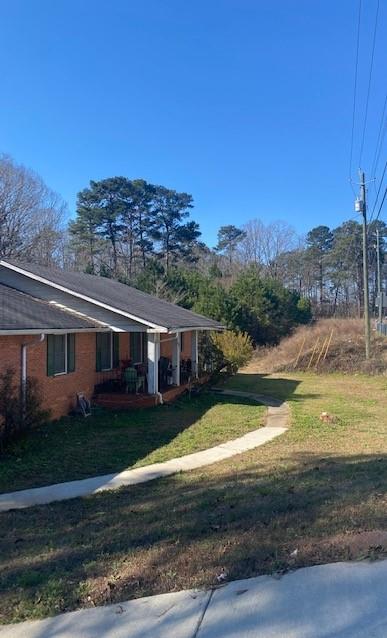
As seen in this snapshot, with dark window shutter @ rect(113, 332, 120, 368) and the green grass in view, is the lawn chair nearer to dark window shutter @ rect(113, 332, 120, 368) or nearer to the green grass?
the green grass

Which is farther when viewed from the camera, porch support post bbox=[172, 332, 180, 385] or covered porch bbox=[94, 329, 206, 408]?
porch support post bbox=[172, 332, 180, 385]

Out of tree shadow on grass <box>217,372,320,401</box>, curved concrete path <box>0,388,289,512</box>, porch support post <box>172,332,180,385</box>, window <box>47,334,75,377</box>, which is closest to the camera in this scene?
curved concrete path <box>0,388,289,512</box>

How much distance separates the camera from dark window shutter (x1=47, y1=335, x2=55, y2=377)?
12.5m

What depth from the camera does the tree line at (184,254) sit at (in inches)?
1467

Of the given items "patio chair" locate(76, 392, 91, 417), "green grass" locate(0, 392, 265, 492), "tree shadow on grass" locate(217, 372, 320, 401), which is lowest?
"tree shadow on grass" locate(217, 372, 320, 401)

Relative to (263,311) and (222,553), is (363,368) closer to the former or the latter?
(263,311)

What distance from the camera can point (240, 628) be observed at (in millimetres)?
2998

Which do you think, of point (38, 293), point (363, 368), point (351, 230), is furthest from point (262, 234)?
point (38, 293)

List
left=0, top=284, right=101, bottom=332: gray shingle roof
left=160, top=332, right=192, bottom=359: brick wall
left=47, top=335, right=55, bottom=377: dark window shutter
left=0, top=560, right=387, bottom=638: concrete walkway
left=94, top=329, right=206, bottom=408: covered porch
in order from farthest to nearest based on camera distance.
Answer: left=160, top=332, right=192, bottom=359: brick wall, left=94, top=329, right=206, bottom=408: covered porch, left=47, top=335, right=55, bottom=377: dark window shutter, left=0, top=284, right=101, bottom=332: gray shingle roof, left=0, top=560, right=387, bottom=638: concrete walkway

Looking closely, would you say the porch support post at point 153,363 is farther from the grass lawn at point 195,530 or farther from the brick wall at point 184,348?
the grass lawn at point 195,530

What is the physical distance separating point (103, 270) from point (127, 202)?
37.0 feet

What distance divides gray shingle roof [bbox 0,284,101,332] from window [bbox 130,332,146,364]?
3.52 meters

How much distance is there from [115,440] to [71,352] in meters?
3.63

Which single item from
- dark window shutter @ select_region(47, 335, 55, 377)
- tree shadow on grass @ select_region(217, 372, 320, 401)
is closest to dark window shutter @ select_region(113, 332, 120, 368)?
dark window shutter @ select_region(47, 335, 55, 377)
